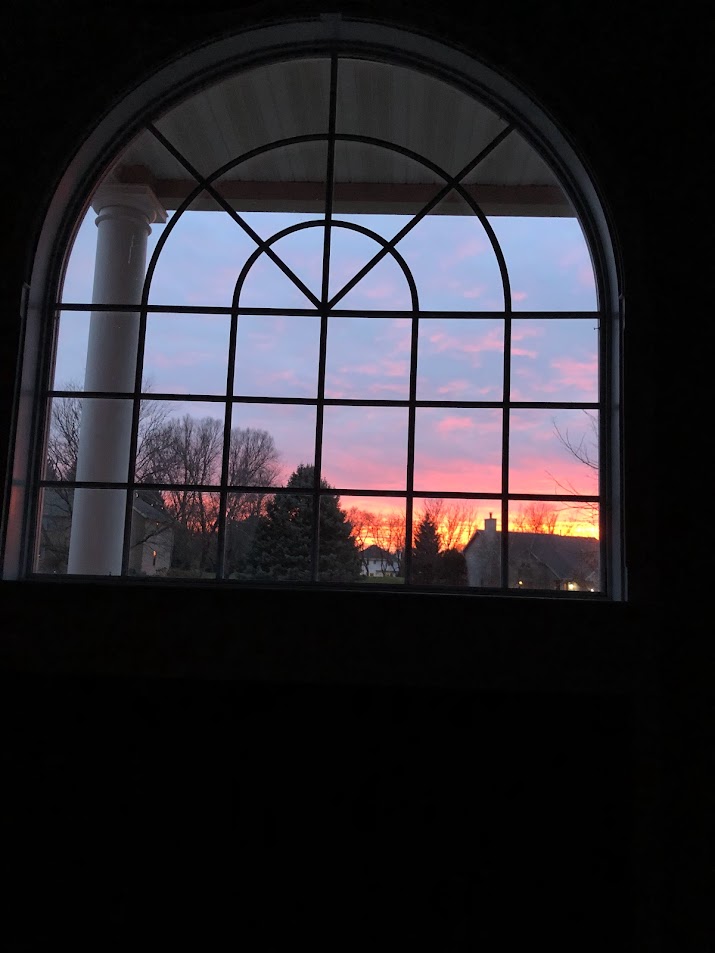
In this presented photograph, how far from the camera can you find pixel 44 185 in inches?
92.2

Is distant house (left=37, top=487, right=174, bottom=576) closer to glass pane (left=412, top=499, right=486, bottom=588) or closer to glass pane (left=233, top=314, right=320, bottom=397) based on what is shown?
glass pane (left=233, top=314, right=320, bottom=397)

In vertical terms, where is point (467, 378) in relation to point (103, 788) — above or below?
above

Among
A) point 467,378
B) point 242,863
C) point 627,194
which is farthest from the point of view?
point 467,378

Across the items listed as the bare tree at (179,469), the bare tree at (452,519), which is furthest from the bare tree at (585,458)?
the bare tree at (179,469)

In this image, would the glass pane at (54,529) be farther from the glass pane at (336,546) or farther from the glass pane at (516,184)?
the glass pane at (516,184)

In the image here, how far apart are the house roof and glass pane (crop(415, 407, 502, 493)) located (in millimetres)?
206

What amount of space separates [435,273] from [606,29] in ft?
3.05

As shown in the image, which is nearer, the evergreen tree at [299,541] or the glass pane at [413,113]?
the evergreen tree at [299,541]

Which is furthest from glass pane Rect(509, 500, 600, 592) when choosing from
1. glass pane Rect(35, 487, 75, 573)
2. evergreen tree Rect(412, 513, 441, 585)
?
glass pane Rect(35, 487, 75, 573)

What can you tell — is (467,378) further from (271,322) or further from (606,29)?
(606,29)

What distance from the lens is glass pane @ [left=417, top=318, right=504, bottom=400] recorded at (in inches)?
94.7

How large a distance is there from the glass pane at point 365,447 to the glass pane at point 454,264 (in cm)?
42

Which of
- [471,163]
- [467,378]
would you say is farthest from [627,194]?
[467,378]

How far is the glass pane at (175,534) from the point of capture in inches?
92.3
